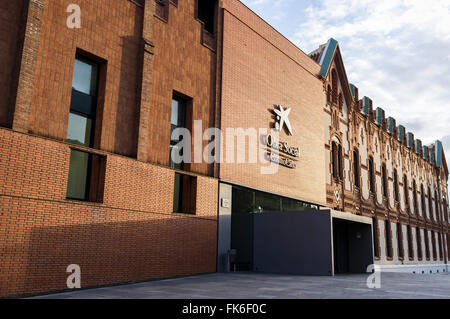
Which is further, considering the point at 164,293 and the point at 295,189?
the point at 295,189

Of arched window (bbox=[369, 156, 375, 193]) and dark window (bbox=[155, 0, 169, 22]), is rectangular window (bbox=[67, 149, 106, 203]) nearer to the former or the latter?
dark window (bbox=[155, 0, 169, 22])

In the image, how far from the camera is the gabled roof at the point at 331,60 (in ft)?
94.9

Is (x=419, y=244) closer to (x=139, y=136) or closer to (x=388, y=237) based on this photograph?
(x=388, y=237)

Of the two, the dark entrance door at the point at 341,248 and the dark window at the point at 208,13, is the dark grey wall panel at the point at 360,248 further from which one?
the dark window at the point at 208,13

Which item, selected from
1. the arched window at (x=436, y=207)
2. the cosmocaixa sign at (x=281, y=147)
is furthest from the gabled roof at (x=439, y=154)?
the cosmocaixa sign at (x=281, y=147)

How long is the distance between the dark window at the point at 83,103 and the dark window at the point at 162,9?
4.10m

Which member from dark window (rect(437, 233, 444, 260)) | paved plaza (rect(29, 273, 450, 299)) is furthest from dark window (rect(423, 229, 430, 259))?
paved plaza (rect(29, 273, 450, 299))

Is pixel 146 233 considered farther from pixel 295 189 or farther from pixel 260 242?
pixel 295 189

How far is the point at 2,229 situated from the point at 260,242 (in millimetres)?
11795

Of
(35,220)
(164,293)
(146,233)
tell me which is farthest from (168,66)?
(164,293)

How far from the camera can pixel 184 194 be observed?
55.3 ft

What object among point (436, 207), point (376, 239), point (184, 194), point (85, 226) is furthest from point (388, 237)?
point (85, 226)

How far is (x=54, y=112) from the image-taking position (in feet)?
40.1

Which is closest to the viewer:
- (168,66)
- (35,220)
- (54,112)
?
(35,220)
